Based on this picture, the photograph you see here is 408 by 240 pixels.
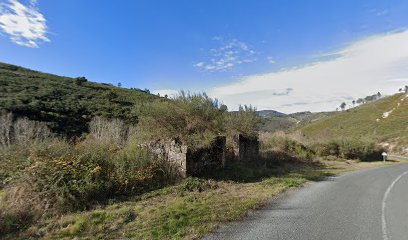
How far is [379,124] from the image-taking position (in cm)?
8494

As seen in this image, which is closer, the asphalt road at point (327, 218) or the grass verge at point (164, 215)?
the asphalt road at point (327, 218)

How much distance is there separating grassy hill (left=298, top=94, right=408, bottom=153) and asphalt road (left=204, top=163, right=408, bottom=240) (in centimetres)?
5506

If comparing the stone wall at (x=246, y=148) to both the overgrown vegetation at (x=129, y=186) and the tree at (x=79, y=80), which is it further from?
the tree at (x=79, y=80)

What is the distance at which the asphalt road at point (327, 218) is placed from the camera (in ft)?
21.2

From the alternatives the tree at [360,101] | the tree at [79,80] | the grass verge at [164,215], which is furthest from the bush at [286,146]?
the tree at [360,101]

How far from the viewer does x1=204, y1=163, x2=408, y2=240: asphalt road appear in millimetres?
6469

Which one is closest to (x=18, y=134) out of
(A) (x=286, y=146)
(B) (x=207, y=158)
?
(B) (x=207, y=158)

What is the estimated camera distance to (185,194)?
10.4m

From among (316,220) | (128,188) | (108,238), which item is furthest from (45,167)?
(316,220)

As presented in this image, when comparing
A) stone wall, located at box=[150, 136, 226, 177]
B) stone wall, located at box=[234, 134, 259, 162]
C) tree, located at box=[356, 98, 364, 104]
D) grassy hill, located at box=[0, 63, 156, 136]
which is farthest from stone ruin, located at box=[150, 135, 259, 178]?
tree, located at box=[356, 98, 364, 104]

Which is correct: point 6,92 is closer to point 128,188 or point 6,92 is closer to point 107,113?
point 107,113

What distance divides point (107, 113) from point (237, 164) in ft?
96.3

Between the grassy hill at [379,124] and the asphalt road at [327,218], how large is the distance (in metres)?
55.1

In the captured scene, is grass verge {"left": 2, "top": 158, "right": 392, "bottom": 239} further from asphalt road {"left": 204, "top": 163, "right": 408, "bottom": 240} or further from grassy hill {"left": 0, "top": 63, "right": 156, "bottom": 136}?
grassy hill {"left": 0, "top": 63, "right": 156, "bottom": 136}
